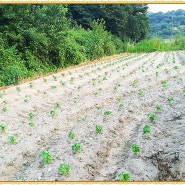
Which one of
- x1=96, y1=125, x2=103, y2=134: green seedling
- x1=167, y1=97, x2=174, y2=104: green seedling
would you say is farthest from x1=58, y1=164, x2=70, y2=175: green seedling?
x1=167, y1=97, x2=174, y2=104: green seedling

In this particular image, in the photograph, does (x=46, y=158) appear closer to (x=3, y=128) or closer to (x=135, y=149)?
(x=135, y=149)

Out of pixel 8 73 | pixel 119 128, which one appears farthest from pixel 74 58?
pixel 119 128

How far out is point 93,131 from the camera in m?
7.72

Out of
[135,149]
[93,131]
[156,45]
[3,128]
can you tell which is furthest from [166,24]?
[135,149]

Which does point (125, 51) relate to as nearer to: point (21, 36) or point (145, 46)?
point (145, 46)

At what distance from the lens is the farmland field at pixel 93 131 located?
5855 mm

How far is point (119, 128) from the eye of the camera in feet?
26.2

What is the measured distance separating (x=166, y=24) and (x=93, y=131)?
53.7 meters

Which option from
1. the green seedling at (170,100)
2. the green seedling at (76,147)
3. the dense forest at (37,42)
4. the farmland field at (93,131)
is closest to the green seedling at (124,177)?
the farmland field at (93,131)

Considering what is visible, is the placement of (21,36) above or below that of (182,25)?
above

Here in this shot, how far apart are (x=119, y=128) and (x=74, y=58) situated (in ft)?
40.5

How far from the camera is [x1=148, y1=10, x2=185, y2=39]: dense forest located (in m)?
56.2

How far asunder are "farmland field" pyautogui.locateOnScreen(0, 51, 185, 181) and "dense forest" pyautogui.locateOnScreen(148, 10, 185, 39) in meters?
44.3

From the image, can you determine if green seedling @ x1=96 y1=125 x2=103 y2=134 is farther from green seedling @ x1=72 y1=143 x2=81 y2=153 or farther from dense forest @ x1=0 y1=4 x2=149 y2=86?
dense forest @ x1=0 y1=4 x2=149 y2=86
